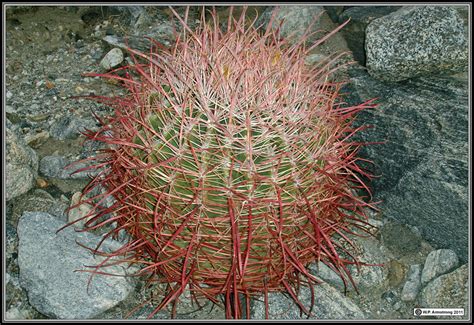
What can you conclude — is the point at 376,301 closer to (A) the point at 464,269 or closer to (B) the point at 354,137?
(A) the point at 464,269

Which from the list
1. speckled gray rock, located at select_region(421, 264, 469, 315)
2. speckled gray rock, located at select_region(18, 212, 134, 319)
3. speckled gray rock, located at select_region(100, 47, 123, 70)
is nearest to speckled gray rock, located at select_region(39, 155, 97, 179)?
speckled gray rock, located at select_region(18, 212, 134, 319)

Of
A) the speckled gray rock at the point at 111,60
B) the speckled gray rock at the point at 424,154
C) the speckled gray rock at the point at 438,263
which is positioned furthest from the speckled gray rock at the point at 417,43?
the speckled gray rock at the point at 111,60

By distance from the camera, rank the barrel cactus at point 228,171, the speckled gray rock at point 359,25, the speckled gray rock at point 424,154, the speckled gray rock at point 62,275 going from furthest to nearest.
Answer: the speckled gray rock at point 359,25
the speckled gray rock at point 424,154
the speckled gray rock at point 62,275
the barrel cactus at point 228,171

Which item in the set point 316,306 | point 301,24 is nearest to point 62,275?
point 316,306

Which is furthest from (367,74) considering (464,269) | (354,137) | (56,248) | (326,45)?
(56,248)

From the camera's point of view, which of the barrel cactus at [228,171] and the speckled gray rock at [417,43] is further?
the speckled gray rock at [417,43]

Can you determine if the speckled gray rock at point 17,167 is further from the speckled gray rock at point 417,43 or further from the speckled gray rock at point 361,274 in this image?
the speckled gray rock at point 417,43
